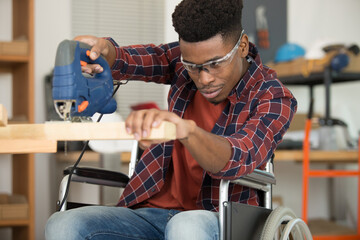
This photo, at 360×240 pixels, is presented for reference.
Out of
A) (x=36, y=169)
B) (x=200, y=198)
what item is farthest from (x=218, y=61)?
(x=36, y=169)

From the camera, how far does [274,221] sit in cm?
140

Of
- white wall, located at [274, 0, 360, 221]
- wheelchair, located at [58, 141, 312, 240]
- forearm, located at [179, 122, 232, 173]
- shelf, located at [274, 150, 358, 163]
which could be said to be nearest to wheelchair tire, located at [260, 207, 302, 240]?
wheelchair, located at [58, 141, 312, 240]

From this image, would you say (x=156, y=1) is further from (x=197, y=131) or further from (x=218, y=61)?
(x=197, y=131)

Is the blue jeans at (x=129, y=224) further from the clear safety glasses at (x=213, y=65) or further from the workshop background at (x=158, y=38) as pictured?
the workshop background at (x=158, y=38)

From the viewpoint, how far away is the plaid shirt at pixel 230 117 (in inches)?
53.0

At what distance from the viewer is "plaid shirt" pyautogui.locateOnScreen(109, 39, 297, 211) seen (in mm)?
1346

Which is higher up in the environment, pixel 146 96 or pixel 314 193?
pixel 146 96

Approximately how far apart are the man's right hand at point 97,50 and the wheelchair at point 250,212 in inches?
14.4

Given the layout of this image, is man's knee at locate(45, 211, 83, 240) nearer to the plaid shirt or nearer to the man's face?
the plaid shirt

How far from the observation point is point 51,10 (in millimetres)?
3562

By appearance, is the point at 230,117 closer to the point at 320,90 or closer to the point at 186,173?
the point at 186,173

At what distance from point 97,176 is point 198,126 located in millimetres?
419

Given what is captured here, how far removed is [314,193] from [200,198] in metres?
3.21

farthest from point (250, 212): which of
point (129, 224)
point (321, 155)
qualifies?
point (321, 155)
